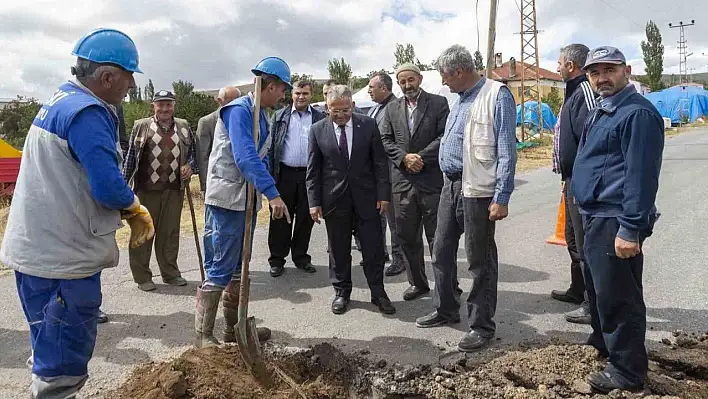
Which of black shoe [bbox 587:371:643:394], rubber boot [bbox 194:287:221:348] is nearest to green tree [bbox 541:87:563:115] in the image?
black shoe [bbox 587:371:643:394]

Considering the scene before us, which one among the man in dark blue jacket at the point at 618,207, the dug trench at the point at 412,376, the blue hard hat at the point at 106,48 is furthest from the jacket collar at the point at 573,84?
the blue hard hat at the point at 106,48

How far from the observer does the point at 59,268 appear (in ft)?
7.98

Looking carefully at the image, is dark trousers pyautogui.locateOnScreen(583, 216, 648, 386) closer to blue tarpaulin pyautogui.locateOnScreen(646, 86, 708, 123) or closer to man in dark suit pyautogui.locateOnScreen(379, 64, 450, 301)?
man in dark suit pyautogui.locateOnScreen(379, 64, 450, 301)

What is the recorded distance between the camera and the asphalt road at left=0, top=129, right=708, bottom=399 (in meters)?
3.86

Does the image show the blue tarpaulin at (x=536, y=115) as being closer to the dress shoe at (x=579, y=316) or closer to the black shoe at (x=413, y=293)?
the black shoe at (x=413, y=293)

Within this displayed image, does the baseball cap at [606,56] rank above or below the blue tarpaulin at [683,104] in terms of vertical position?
below

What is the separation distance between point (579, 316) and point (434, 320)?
1140 millimetres

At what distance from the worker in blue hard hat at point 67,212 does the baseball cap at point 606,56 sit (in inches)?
98.3

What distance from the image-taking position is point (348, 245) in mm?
4758

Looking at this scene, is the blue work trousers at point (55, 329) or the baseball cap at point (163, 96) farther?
the baseball cap at point (163, 96)

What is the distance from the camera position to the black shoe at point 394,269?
572cm

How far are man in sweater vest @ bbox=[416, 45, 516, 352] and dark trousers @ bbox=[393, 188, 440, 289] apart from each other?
627 millimetres

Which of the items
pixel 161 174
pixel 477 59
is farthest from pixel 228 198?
pixel 477 59

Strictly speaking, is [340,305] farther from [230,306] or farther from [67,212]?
[67,212]
